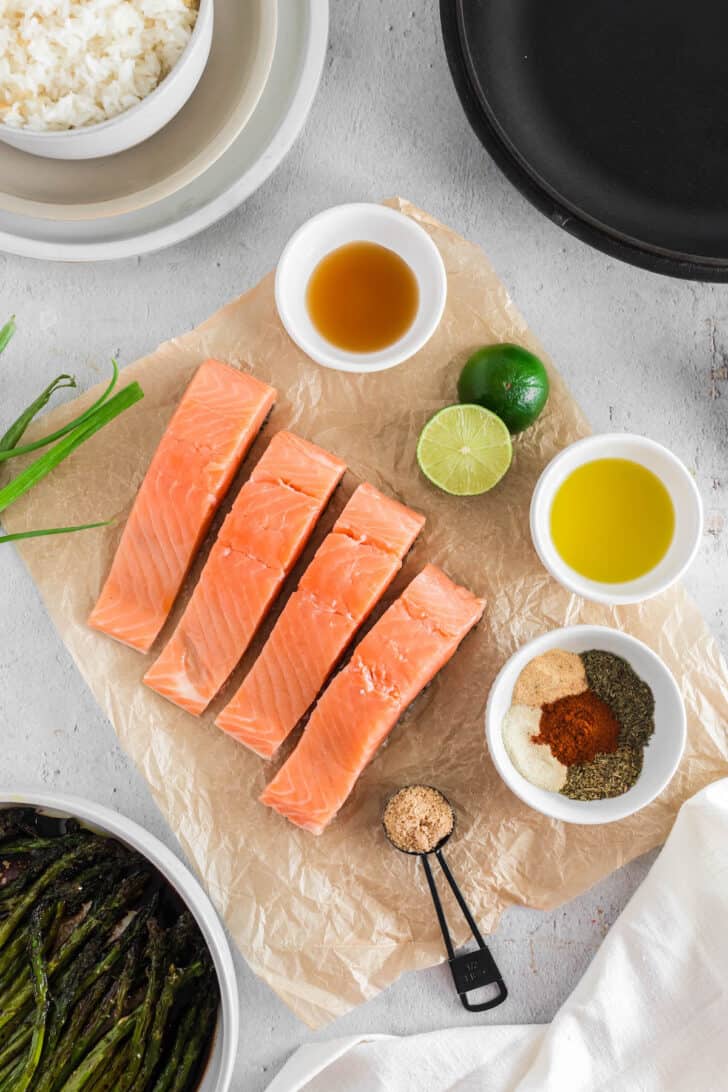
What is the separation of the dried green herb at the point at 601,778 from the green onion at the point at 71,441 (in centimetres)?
162

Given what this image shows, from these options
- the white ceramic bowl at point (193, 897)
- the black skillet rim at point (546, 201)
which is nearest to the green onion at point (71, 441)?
the white ceramic bowl at point (193, 897)

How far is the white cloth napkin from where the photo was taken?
258 cm

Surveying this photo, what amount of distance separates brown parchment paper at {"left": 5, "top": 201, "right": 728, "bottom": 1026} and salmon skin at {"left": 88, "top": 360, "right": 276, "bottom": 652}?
10 cm

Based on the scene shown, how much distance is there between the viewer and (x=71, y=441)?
2.64 meters

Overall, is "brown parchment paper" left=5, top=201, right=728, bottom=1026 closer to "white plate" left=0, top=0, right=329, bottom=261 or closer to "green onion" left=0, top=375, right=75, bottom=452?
"green onion" left=0, top=375, right=75, bottom=452

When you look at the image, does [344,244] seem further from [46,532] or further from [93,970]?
[93,970]

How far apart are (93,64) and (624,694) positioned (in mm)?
2136

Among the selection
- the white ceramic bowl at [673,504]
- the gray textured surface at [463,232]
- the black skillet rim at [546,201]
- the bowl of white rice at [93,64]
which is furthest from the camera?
the gray textured surface at [463,232]

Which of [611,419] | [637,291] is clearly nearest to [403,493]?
[611,419]

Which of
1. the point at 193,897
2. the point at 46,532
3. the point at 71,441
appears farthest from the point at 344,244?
the point at 193,897

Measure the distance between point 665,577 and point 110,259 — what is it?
175 cm

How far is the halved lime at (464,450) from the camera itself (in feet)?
8.46

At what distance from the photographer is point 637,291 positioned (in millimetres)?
2811

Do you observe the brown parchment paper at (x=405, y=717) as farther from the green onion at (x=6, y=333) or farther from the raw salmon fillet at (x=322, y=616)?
the green onion at (x=6, y=333)
